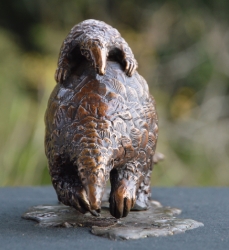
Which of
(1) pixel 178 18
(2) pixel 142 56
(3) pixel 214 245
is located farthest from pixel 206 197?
(1) pixel 178 18

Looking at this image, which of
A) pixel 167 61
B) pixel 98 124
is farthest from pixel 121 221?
pixel 167 61

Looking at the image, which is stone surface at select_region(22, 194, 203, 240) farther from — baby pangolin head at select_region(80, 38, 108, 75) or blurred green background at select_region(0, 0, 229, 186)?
blurred green background at select_region(0, 0, 229, 186)

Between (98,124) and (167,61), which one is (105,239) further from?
(167,61)

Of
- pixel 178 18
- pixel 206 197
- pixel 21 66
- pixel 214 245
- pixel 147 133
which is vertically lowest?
pixel 214 245

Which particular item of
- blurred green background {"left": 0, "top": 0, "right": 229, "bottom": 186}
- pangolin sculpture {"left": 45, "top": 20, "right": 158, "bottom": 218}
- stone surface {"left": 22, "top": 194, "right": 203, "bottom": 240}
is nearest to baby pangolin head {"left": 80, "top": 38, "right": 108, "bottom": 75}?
pangolin sculpture {"left": 45, "top": 20, "right": 158, "bottom": 218}

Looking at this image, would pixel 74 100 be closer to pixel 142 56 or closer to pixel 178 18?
pixel 142 56

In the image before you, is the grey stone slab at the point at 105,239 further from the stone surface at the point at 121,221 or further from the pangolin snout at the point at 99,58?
the pangolin snout at the point at 99,58
